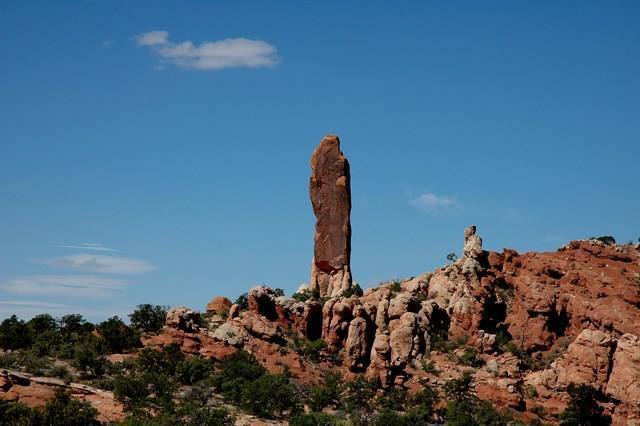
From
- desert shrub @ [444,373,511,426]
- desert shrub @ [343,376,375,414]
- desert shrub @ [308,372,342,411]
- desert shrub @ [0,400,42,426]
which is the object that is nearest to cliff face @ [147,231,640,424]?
desert shrub @ [343,376,375,414]

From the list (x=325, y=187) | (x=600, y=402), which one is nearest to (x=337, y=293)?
(x=325, y=187)

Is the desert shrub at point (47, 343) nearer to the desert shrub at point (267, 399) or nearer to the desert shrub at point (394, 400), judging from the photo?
the desert shrub at point (267, 399)

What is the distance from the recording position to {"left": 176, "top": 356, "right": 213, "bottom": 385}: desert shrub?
319 ft

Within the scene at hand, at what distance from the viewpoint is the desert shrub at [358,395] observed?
310 feet

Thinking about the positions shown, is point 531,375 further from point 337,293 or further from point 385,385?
point 337,293

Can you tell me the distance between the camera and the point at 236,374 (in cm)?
9825

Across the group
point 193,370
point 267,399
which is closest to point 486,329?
point 267,399

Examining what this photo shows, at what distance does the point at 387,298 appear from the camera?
110 metres

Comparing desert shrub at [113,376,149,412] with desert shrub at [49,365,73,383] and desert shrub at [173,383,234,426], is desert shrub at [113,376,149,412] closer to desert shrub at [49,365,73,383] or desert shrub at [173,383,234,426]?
desert shrub at [173,383,234,426]

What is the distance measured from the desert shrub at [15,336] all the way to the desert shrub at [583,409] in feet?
165

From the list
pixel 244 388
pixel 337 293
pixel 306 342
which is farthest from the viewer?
pixel 337 293

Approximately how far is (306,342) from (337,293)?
9.49 metres

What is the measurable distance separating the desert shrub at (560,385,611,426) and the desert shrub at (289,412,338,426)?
20.5 metres

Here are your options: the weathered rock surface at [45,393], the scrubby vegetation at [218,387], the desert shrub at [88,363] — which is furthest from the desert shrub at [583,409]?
the desert shrub at [88,363]
